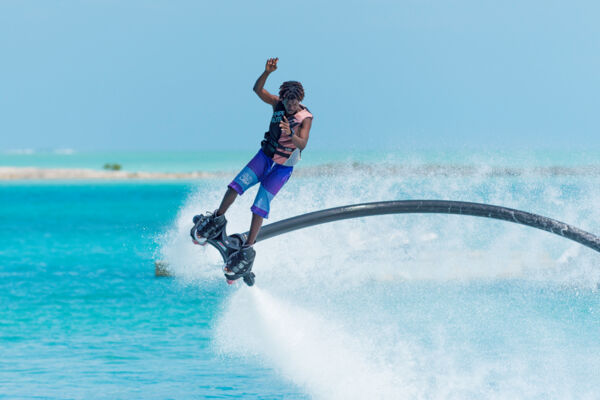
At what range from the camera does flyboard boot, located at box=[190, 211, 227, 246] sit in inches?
314

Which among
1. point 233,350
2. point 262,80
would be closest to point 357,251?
point 233,350

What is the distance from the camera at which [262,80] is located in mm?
7625

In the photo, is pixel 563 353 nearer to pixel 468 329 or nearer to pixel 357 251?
pixel 468 329

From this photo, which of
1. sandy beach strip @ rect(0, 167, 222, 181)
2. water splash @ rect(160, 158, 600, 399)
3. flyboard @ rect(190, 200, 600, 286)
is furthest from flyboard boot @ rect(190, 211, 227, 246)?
sandy beach strip @ rect(0, 167, 222, 181)

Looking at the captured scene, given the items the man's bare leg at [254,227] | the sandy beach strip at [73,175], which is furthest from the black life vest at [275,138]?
the sandy beach strip at [73,175]

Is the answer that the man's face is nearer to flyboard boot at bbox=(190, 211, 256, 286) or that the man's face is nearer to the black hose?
flyboard boot at bbox=(190, 211, 256, 286)

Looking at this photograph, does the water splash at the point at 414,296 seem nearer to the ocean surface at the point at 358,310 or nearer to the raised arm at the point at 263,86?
the ocean surface at the point at 358,310

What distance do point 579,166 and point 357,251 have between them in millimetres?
4094

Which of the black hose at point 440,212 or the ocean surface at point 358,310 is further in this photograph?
the ocean surface at point 358,310

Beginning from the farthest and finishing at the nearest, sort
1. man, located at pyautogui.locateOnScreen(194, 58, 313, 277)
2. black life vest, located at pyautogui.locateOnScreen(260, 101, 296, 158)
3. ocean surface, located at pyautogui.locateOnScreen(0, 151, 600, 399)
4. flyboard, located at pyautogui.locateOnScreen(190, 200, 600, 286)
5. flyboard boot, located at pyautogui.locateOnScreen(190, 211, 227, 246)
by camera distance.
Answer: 1. ocean surface, located at pyautogui.locateOnScreen(0, 151, 600, 399)
2. flyboard, located at pyautogui.locateOnScreen(190, 200, 600, 286)
3. flyboard boot, located at pyautogui.locateOnScreen(190, 211, 227, 246)
4. black life vest, located at pyautogui.locateOnScreen(260, 101, 296, 158)
5. man, located at pyautogui.locateOnScreen(194, 58, 313, 277)

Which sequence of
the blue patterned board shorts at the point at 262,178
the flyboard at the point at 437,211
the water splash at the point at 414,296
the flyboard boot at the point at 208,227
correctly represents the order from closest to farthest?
1. the blue patterned board shorts at the point at 262,178
2. the flyboard boot at the point at 208,227
3. the flyboard at the point at 437,211
4. the water splash at the point at 414,296

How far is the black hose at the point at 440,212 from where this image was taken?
8570mm

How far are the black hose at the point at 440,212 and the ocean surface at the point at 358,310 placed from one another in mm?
1531

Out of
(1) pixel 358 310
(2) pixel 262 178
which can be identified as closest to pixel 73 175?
(1) pixel 358 310
